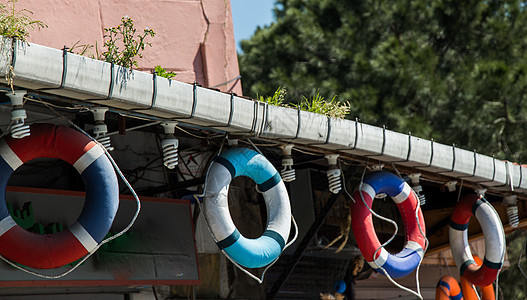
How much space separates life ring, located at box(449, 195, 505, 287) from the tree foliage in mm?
8064

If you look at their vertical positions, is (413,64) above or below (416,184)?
above

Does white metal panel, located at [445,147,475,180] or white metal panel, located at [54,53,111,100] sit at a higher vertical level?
white metal panel, located at [445,147,475,180]

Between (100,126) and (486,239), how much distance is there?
397 centimetres

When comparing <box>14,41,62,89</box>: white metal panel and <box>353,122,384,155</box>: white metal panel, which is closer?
<box>14,41,62,89</box>: white metal panel

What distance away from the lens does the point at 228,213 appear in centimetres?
502

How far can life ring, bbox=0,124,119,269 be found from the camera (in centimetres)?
423

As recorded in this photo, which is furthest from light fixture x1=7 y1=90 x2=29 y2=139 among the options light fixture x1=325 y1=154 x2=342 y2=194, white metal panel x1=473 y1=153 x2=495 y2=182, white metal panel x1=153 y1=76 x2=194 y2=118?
white metal panel x1=473 y1=153 x2=495 y2=182

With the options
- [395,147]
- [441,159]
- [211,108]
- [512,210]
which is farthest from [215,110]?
[512,210]

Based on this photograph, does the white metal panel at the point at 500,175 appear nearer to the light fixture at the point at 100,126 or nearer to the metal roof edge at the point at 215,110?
the metal roof edge at the point at 215,110

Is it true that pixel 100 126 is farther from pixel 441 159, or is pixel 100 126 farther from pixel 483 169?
pixel 483 169

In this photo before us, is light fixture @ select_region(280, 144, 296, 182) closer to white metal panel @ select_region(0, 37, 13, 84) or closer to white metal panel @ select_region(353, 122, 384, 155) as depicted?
white metal panel @ select_region(353, 122, 384, 155)

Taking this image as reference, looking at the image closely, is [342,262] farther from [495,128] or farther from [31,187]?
[495,128]

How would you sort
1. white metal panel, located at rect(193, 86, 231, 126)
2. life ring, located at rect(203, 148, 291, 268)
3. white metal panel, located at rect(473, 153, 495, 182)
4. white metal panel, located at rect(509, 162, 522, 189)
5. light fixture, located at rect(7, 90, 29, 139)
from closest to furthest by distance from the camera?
light fixture, located at rect(7, 90, 29, 139)
white metal panel, located at rect(193, 86, 231, 126)
life ring, located at rect(203, 148, 291, 268)
white metal panel, located at rect(473, 153, 495, 182)
white metal panel, located at rect(509, 162, 522, 189)

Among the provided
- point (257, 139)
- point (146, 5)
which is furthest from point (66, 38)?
point (257, 139)
